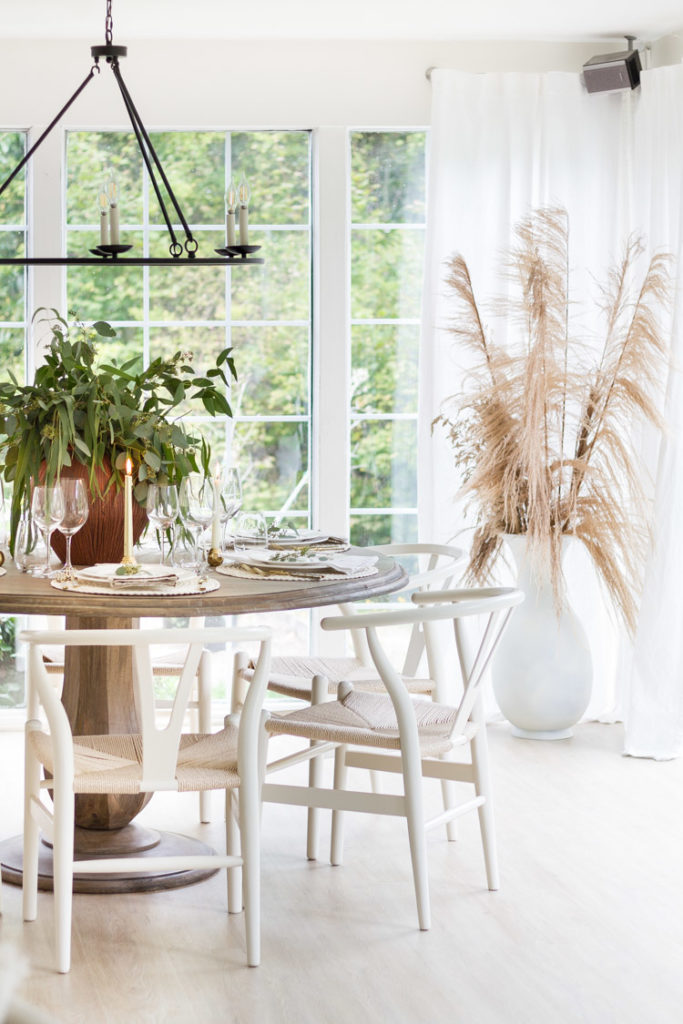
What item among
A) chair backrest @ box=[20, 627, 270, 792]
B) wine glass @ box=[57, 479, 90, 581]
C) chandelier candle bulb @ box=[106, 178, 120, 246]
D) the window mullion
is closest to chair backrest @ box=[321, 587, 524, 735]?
chair backrest @ box=[20, 627, 270, 792]

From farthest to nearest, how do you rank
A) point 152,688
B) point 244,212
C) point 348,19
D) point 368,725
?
point 348,19
point 244,212
point 368,725
point 152,688

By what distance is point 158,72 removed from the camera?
469cm

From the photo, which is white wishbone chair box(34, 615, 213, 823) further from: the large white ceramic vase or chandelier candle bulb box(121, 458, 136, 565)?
the large white ceramic vase

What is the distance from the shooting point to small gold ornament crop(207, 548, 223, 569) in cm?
322

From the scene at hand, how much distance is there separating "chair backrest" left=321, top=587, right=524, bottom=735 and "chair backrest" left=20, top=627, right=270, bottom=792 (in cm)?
24

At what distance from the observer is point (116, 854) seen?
10.4 feet

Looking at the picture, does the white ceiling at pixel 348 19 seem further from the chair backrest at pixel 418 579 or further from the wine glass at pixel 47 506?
the wine glass at pixel 47 506

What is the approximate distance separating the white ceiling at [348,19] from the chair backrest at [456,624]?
7.49 ft

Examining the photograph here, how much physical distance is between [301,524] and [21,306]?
140 centimetres

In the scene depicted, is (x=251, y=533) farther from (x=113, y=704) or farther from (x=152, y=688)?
(x=152, y=688)

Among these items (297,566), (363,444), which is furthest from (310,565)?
(363,444)

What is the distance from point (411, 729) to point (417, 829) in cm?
24

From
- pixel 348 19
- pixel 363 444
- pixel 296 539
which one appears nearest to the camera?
pixel 296 539

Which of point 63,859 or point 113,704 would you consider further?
point 113,704
